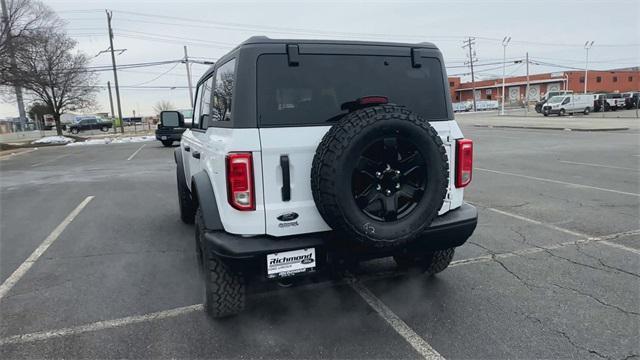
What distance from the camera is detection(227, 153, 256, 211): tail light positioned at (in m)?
2.65

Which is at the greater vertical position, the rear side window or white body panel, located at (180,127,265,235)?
the rear side window

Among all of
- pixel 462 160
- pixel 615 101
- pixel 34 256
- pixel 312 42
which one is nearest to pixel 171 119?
pixel 34 256

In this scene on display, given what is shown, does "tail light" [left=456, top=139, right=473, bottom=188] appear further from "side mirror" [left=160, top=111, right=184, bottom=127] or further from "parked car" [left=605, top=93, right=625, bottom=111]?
"parked car" [left=605, top=93, right=625, bottom=111]

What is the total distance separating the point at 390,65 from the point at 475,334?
6.53 feet

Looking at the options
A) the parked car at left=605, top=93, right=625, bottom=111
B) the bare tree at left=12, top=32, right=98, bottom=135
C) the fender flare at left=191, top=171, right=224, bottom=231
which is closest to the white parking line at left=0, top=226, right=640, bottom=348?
the fender flare at left=191, top=171, right=224, bottom=231

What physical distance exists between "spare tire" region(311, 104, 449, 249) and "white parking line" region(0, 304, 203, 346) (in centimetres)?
154

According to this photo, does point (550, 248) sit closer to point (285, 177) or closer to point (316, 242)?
point (316, 242)

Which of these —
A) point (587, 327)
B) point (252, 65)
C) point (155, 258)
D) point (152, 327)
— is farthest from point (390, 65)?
point (155, 258)

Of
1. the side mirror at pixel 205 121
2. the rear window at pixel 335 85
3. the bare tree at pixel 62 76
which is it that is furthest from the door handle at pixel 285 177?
the bare tree at pixel 62 76

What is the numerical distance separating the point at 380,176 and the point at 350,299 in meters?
1.28

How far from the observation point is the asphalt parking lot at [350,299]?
2855 millimetres

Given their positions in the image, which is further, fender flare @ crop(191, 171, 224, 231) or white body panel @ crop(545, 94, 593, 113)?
white body panel @ crop(545, 94, 593, 113)

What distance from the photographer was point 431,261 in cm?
379

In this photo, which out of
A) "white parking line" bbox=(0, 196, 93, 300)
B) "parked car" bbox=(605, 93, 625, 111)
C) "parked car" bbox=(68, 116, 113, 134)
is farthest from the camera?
"parked car" bbox=(68, 116, 113, 134)
